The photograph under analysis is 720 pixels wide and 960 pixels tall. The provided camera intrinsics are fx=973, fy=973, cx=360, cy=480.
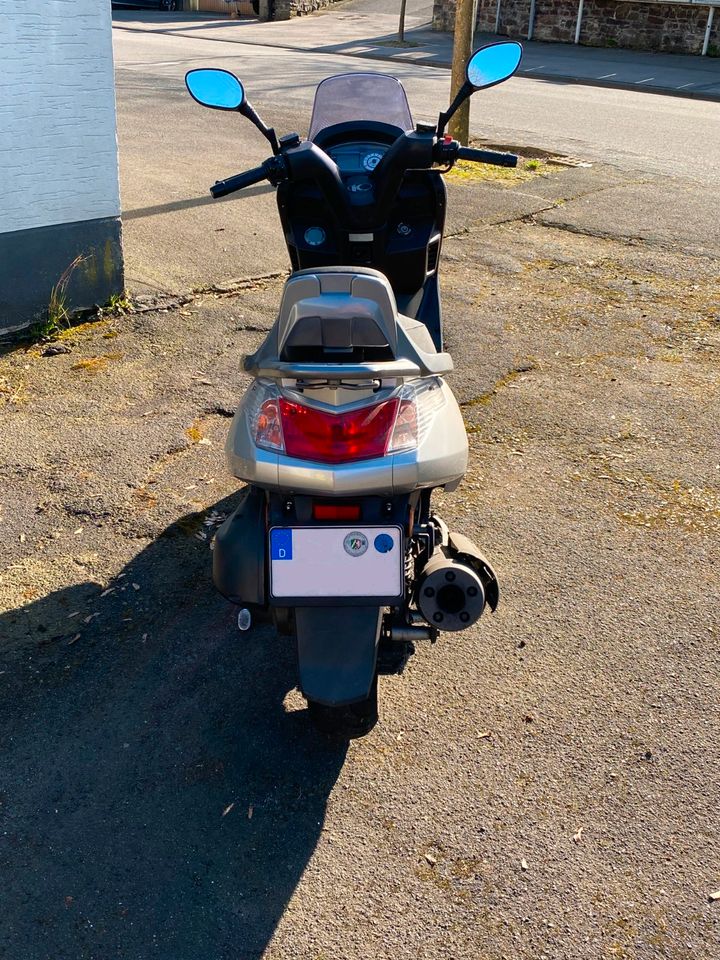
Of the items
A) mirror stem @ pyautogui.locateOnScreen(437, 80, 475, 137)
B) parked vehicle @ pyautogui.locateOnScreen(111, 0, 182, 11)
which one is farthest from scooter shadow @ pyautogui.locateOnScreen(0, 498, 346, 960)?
parked vehicle @ pyautogui.locateOnScreen(111, 0, 182, 11)

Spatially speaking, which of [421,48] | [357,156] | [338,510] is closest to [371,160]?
[357,156]

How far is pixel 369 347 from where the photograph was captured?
8.89ft

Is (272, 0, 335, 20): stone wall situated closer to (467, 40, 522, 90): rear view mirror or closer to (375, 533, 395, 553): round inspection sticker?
(467, 40, 522, 90): rear view mirror

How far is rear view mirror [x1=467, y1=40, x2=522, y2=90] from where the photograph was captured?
3.47 metres

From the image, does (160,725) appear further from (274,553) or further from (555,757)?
(555,757)

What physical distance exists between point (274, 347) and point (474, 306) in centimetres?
418

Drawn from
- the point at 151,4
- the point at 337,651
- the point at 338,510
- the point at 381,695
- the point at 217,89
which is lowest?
the point at 151,4

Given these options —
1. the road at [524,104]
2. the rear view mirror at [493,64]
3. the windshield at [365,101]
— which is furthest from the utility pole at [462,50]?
the rear view mirror at [493,64]

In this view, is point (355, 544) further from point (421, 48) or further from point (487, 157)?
point (421, 48)

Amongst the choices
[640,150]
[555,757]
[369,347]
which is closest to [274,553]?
[369,347]

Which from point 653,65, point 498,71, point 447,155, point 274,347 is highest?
point 498,71

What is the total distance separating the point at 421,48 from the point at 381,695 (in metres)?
25.4

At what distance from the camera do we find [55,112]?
5.77 metres

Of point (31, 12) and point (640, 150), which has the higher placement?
point (31, 12)
